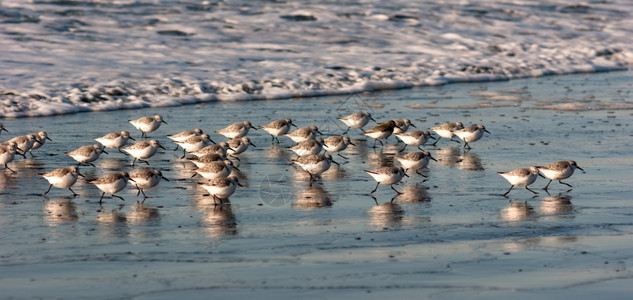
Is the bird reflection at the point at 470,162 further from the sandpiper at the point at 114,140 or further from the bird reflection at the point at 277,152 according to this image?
the sandpiper at the point at 114,140

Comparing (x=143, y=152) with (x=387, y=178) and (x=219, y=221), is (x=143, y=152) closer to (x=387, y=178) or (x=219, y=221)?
(x=219, y=221)

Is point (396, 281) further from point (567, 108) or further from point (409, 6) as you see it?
point (409, 6)

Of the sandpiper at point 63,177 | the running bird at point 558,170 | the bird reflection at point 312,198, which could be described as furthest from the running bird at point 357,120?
the sandpiper at point 63,177

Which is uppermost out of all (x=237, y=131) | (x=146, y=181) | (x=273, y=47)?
(x=146, y=181)

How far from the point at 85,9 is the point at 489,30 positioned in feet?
58.7

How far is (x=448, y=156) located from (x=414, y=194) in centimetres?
392

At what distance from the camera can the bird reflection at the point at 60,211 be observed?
37.7 feet

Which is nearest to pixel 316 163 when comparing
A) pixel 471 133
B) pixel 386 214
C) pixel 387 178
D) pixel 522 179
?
pixel 387 178

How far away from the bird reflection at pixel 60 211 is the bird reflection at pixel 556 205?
633 centimetres

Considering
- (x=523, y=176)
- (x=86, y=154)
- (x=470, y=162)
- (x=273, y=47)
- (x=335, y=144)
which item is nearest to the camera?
(x=523, y=176)

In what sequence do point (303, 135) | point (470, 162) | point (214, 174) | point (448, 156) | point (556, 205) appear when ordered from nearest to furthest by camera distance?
point (556, 205) < point (214, 174) < point (470, 162) < point (448, 156) < point (303, 135)

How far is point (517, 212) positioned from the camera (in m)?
11.9

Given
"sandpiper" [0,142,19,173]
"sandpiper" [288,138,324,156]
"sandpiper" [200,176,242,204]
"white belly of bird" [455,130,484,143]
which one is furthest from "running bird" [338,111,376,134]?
"sandpiper" [200,176,242,204]

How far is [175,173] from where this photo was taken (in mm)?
15195
